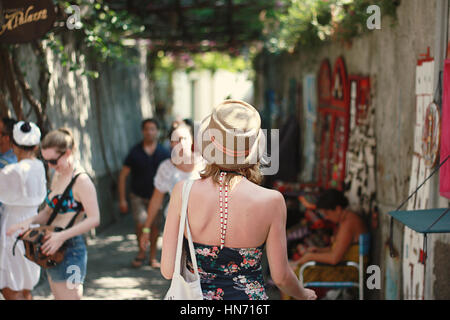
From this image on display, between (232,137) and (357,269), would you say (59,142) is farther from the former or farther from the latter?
(357,269)

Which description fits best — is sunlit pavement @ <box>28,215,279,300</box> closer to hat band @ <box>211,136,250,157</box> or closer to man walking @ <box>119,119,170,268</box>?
man walking @ <box>119,119,170,268</box>

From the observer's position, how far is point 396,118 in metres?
5.33

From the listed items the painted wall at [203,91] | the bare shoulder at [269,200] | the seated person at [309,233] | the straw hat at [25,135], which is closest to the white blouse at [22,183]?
the straw hat at [25,135]

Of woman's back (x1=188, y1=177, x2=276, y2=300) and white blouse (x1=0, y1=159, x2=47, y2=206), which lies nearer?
woman's back (x1=188, y1=177, x2=276, y2=300)

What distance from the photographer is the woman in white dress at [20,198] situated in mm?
4855

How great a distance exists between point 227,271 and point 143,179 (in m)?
4.93

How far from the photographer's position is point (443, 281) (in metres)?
4.20

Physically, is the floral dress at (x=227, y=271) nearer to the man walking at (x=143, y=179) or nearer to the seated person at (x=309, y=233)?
the seated person at (x=309, y=233)

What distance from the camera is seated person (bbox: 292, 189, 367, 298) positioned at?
18.5 feet

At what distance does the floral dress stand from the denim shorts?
1732 mm

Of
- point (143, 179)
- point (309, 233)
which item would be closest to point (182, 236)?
point (309, 233)

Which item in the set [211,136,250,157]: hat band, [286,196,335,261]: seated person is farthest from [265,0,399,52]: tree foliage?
[211,136,250,157]: hat band

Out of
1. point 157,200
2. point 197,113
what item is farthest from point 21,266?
point 197,113
